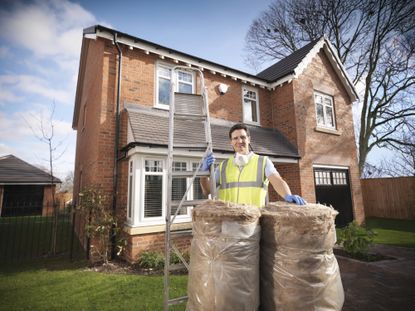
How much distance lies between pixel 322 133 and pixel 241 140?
28.9ft

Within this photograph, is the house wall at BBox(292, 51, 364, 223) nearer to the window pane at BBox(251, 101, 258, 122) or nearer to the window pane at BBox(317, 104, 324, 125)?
the window pane at BBox(317, 104, 324, 125)

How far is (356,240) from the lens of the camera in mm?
5793

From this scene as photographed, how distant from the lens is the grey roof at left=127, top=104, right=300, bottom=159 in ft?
20.3

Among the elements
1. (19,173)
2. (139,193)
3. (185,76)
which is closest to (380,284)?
(139,193)

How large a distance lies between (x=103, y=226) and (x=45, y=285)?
4.93ft

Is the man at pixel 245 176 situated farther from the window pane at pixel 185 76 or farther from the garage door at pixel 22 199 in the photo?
the garage door at pixel 22 199

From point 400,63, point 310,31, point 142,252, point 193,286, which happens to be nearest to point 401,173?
point 400,63

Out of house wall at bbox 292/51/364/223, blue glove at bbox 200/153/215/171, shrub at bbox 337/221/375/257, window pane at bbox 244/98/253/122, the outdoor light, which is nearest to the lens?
blue glove at bbox 200/153/215/171

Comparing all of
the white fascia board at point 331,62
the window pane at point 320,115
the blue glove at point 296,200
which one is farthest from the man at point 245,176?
the window pane at point 320,115

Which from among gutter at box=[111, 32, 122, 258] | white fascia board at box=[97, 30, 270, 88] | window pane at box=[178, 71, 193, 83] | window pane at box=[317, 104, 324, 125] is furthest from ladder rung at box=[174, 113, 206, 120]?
window pane at box=[317, 104, 324, 125]

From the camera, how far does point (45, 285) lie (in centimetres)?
445

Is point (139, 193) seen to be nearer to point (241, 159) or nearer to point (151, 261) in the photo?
point (151, 261)

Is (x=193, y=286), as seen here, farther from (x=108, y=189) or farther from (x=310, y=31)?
(x=310, y=31)

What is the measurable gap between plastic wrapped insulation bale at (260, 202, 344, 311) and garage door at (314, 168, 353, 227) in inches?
344
